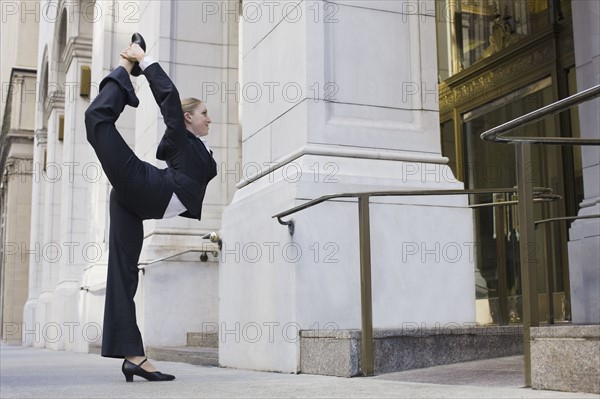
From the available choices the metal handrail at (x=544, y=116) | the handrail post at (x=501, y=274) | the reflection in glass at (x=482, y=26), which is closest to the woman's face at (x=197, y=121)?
the metal handrail at (x=544, y=116)

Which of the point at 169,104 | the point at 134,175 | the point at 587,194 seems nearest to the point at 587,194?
the point at 587,194

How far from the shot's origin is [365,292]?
5.37 m

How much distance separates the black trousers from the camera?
4.68m

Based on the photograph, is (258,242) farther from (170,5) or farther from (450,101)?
(450,101)

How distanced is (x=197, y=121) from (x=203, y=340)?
16.8 ft

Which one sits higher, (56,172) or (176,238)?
(56,172)

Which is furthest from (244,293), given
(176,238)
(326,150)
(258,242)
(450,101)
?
(450,101)

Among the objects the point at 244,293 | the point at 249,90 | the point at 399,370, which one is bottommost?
the point at 399,370

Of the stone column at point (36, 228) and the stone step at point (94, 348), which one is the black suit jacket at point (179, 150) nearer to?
the stone step at point (94, 348)

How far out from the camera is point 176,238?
10.7 metres

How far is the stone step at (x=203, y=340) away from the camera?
9.58 m

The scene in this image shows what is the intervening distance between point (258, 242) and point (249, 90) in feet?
4.79

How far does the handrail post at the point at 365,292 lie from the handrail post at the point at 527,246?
47.6 inches

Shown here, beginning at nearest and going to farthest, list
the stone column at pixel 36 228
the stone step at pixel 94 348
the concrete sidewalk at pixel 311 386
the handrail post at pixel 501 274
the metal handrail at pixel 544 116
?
the metal handrail at pixel 544 116, the concrete sidewalk at pixel 311 386, the handrail post at pixel 501 274, the stone step at pixel 94 348, the stone column at pixel 36 228
